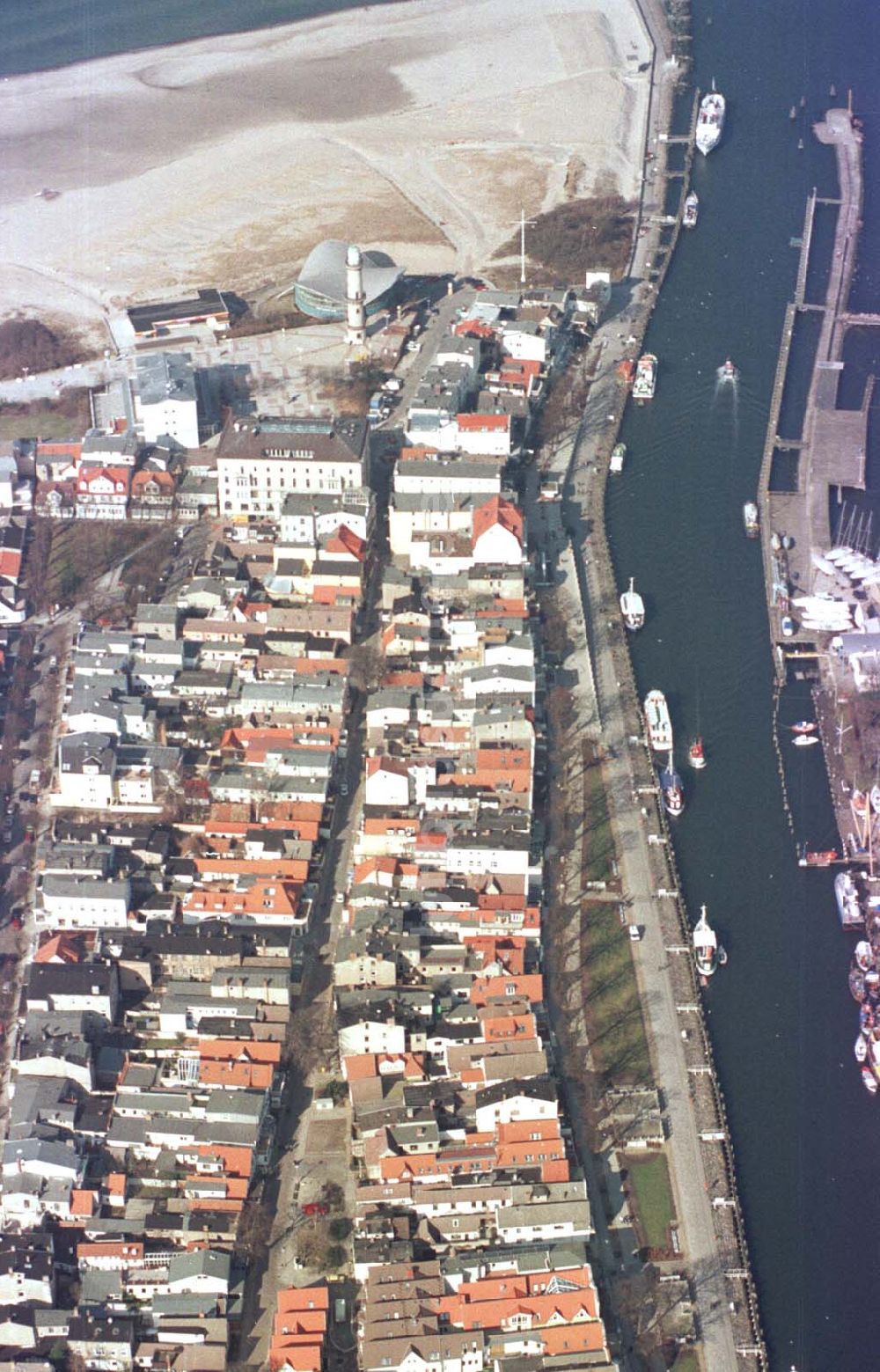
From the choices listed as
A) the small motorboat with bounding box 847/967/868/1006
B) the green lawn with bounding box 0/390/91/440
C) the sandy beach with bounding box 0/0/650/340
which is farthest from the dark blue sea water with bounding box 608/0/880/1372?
the green lawn with bounding box 0/390/91/440

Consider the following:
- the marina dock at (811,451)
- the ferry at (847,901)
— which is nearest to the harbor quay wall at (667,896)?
the ferry at (847,901)

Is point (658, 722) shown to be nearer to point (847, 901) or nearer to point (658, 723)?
point (658, 723)

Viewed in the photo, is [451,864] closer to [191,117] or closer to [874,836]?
[874,836]

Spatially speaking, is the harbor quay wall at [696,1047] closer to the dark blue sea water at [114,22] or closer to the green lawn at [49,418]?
the green lawn at [49,418]

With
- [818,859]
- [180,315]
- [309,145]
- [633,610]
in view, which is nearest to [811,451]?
[633,610]

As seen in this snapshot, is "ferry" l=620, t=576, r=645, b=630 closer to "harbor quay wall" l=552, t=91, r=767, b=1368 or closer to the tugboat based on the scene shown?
A: "harbor quay wall" l=552, t=91, r=767, b=1368
